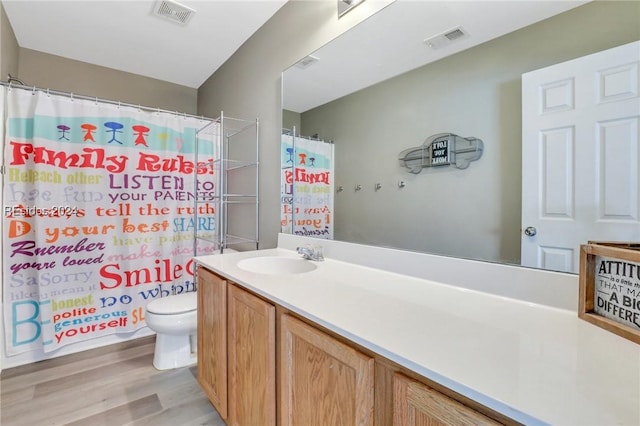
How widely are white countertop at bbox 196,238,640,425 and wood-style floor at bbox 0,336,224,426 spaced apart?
1.07 metres

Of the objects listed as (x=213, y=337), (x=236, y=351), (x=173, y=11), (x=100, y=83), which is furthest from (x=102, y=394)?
(x=100, y=83)

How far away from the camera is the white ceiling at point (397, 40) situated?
3.09 ft

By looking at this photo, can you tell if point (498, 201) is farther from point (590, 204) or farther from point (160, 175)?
point (160, 175)

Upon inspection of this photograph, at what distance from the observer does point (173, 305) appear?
1927 mm

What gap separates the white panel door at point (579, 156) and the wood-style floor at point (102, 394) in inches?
67.8

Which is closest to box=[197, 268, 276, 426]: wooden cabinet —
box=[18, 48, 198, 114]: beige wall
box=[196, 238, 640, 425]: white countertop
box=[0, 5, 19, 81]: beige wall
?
box=[196, 238, 640, 425]: white countertop

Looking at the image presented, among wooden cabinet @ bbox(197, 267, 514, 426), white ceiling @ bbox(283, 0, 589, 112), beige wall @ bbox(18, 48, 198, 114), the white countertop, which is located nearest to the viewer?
the white countertop

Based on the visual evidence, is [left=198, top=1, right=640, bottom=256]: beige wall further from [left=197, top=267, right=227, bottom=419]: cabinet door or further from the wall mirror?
[left=197, top=267, right=227, bottom=419]: cabinet door

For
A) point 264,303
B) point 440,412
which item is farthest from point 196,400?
point 440,412

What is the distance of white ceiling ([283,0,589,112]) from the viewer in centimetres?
94

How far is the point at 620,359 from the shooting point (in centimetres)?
56

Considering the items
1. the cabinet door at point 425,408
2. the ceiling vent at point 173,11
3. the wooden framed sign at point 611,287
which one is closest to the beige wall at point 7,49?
the ceiling vent at point 173,11

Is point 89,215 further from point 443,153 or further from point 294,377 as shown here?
point 443,153

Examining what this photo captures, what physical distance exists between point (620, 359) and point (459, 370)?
33 cm
